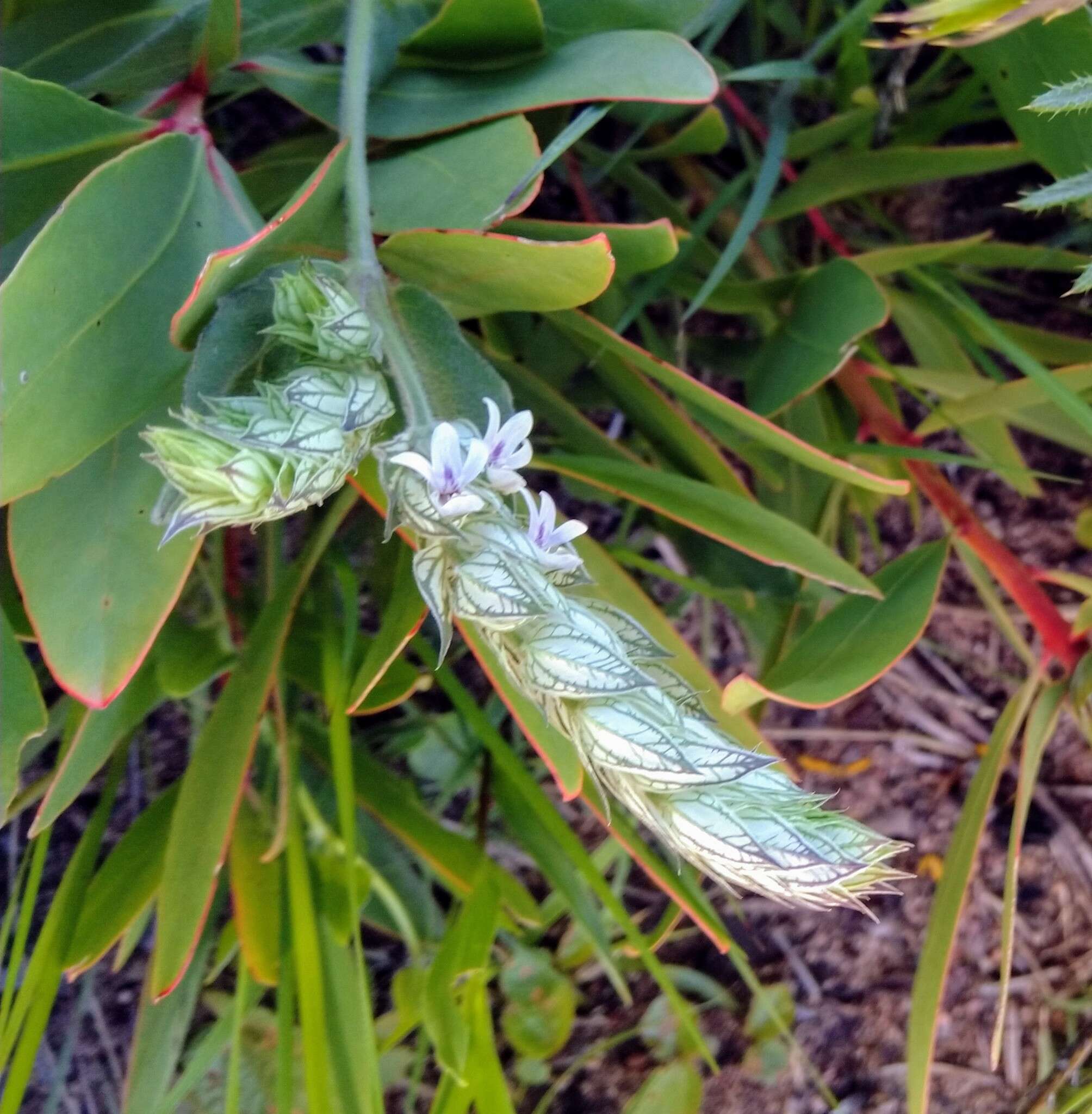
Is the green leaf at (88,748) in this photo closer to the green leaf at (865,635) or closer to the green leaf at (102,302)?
the green leaf at (102,302)

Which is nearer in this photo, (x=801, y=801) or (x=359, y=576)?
(x=801, y=801)

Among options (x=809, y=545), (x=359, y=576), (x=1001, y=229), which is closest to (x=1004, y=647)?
(x=1001, y=229)

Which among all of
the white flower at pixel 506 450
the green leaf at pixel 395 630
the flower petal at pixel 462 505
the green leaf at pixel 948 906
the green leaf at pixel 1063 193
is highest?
the flower petal at pixel 462 505

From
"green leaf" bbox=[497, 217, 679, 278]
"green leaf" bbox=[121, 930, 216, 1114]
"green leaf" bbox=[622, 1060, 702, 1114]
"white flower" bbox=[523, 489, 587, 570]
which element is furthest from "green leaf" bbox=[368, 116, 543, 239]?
"green leaf" bbox=[622, 1060, 702, 1114]

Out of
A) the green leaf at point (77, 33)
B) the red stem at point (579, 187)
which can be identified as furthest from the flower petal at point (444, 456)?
the red stem at point (579, 187)

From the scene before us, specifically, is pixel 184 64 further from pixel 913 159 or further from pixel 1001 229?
pixel 1001 229

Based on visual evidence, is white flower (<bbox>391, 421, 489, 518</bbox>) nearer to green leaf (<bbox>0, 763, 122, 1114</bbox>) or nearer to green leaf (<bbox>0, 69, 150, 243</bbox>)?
green leaf (<bbox>0, 69, 150, 243</bbox>)

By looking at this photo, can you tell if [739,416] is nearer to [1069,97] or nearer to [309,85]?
[1069,97]
